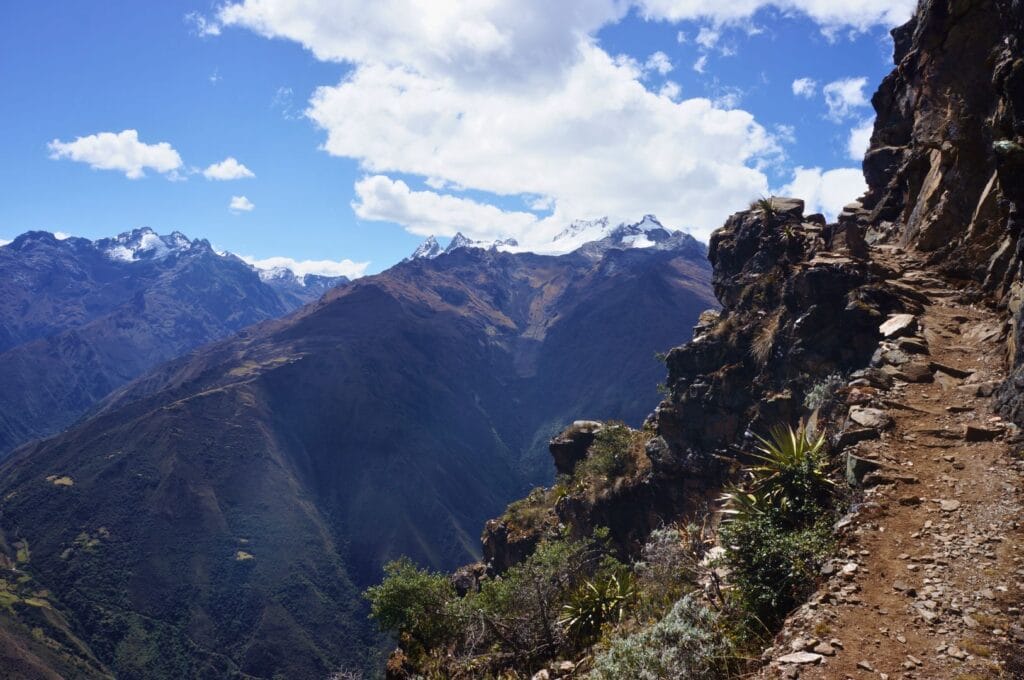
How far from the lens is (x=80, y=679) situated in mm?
122000

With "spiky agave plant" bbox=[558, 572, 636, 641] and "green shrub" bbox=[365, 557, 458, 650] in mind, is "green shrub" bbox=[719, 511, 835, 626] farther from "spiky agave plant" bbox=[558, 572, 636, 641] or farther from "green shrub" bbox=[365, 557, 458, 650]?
"green shrub" bbox=[365, 557, 458, 650]

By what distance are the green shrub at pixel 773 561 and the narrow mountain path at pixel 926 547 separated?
0.39 meters

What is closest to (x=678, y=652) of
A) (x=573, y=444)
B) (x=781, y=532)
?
(x=781, y=532)

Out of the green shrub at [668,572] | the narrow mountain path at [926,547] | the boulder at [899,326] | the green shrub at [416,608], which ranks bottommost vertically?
the green shrub at [416,608]

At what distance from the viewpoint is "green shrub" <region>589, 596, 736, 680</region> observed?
1013 cm

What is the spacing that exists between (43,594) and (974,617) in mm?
191062

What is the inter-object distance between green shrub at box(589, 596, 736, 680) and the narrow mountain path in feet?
3.47

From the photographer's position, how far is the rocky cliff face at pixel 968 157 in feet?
51.9

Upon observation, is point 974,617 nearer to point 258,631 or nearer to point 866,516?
point 866,516

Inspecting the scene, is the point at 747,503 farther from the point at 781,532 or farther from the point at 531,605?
the point at 531,605

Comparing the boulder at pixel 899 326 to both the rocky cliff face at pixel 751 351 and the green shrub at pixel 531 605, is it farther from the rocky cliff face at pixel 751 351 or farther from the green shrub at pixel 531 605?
the green shrub at pixel 531 605

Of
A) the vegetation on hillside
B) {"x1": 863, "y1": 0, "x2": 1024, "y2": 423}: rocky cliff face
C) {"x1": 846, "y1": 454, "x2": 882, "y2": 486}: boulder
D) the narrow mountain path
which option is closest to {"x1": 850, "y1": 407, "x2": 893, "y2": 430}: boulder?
the narrow mountain path

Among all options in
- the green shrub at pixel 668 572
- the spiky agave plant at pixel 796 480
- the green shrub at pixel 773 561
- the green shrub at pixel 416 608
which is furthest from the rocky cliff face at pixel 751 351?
the green shrub at pixel 773 561

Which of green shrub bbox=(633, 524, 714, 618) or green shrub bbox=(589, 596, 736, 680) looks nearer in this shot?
green shrub bbox=(589, 596, 736, 680)
